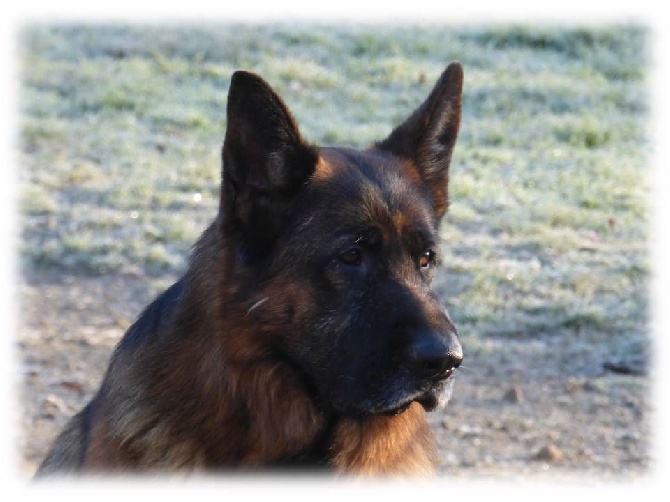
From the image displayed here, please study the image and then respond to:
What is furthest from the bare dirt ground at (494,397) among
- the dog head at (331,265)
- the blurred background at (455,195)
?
the dog head at (331,265)

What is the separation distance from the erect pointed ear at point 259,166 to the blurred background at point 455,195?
2828 mm

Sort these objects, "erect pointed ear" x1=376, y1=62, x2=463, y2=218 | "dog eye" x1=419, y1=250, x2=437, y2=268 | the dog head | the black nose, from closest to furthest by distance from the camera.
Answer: the black nose
the dog head
"dog eye" x1=419, y1=250, x2=437, y2=268
"erect pointed ear" x1=376, y1=62, x2=463, y2=218

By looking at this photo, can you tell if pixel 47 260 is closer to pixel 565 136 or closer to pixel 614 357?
pixel 614 357

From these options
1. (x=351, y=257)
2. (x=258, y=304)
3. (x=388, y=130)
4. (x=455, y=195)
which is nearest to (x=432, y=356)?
(x=351, y=257)

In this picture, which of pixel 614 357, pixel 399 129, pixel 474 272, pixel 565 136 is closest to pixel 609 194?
pixel 565 136

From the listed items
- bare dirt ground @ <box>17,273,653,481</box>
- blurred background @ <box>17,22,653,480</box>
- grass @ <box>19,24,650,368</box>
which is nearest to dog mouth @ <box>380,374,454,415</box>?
bare dirt ground @ <box>17,273,653,481</box>

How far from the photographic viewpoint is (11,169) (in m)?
12.5

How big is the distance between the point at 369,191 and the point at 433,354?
Result: 30.5 inches

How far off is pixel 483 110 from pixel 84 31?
5.99m

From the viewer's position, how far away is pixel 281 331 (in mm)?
4648

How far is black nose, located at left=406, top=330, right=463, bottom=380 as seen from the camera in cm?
438

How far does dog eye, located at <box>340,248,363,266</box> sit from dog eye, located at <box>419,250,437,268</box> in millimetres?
294

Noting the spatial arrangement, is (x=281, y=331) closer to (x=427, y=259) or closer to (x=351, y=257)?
(x=351, y=257)

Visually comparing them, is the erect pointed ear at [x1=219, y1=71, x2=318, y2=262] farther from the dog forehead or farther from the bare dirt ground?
the bare dirt ground
